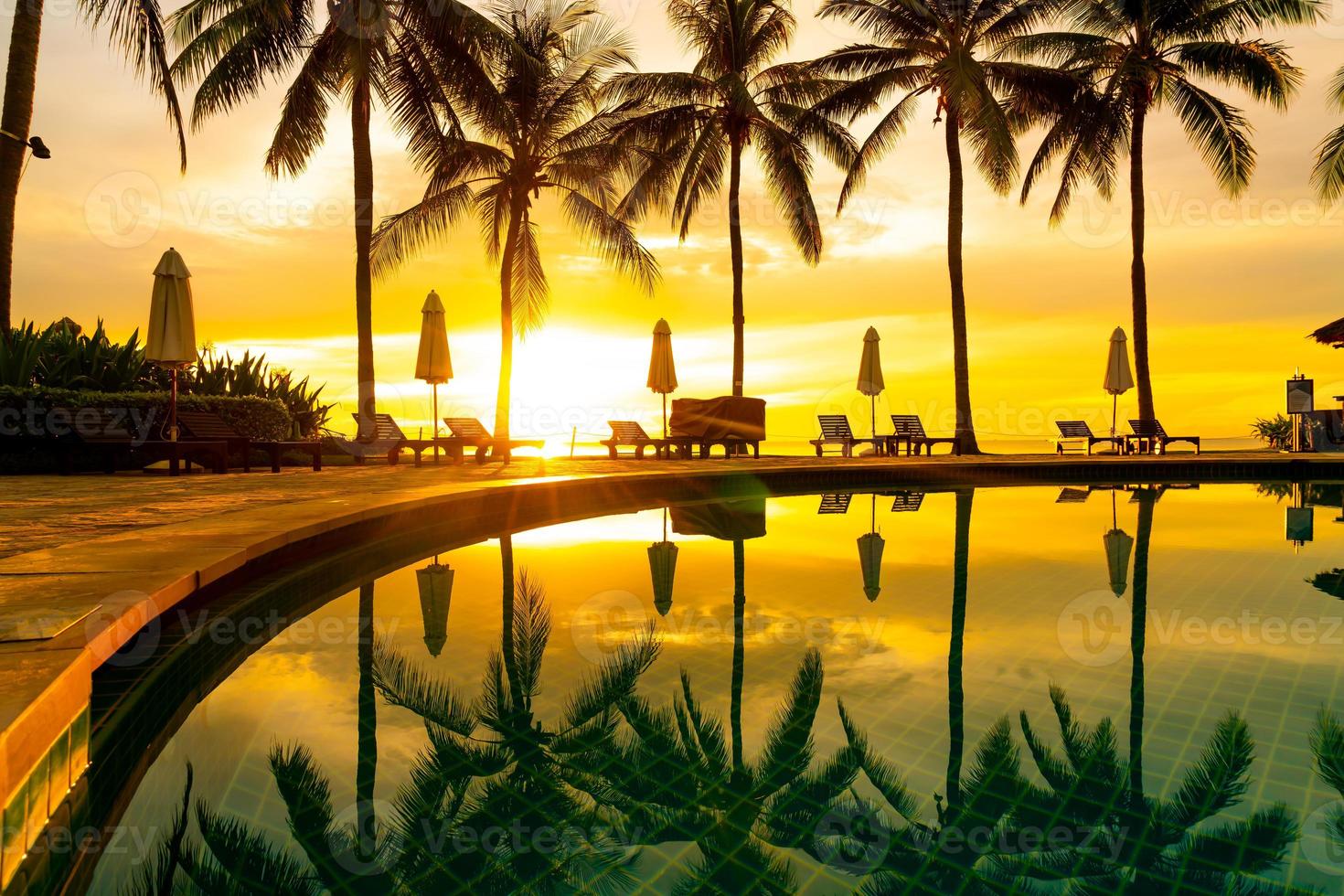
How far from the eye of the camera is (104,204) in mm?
12375

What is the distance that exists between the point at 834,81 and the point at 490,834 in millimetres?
19315

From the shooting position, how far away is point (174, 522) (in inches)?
220

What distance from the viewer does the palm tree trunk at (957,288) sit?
17.0 m

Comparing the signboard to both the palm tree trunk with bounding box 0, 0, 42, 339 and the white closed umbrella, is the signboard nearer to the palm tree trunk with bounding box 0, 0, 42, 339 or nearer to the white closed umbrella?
the white closed umbrella

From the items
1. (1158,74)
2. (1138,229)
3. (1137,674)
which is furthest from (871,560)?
(1158,74)

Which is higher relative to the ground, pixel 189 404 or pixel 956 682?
pixel 189 404

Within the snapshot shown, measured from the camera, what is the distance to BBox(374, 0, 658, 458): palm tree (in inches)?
686

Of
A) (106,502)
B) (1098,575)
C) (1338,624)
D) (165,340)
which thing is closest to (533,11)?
(165,340)

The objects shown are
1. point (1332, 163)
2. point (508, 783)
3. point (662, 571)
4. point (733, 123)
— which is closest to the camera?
point (508, 783)

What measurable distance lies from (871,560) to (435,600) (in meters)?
3.39

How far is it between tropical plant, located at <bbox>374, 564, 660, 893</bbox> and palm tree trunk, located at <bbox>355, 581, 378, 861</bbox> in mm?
61

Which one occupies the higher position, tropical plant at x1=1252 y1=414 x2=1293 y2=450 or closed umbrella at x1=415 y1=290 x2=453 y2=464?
closed umbrella at x1=415 y1=290 x2=453 y2=464

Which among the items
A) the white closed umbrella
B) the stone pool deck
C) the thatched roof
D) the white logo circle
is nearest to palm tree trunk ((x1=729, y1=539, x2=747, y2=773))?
the white logo circle

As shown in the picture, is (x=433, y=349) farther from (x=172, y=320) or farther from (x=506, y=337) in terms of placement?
(x=172, y=320)
